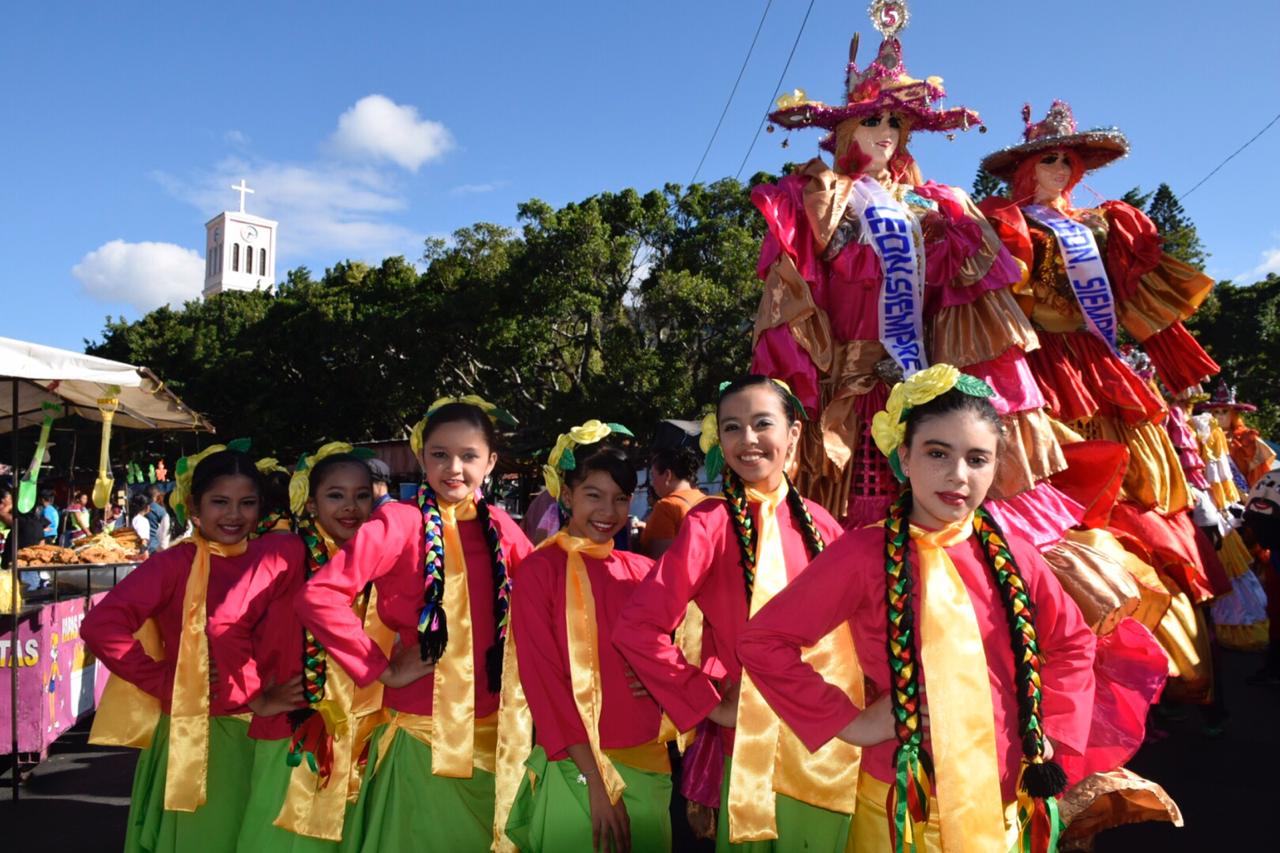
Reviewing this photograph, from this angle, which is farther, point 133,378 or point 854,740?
point 133,378

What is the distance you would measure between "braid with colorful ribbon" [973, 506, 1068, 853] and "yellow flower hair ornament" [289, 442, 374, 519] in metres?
2.16

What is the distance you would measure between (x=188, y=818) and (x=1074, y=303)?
3788 millimetres

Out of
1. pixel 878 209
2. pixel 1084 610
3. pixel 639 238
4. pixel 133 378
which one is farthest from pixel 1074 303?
pixel 639 238

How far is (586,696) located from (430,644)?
19.2 inches

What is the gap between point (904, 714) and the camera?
1739mm

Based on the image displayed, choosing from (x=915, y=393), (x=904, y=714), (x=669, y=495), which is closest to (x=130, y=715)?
(x=669, y=495)

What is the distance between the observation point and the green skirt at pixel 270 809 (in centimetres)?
279

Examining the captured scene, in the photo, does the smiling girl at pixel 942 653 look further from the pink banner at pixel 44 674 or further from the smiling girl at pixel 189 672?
the pink banner at pixel 44 674

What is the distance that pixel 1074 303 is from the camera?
3.73 metres

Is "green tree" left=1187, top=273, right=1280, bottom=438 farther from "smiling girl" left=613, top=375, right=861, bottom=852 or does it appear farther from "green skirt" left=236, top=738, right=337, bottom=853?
"green skirt" left=236, top=738, right=337, bottom=853

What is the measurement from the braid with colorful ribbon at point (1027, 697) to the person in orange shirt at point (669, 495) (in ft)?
5.58

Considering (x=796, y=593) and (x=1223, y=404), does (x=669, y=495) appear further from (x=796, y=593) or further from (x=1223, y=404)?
(x=1223, y=404)

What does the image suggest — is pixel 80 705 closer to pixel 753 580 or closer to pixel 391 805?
pixel 391 805

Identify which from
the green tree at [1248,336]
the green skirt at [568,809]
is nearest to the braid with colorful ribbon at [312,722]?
the green skirt at [568,809]
